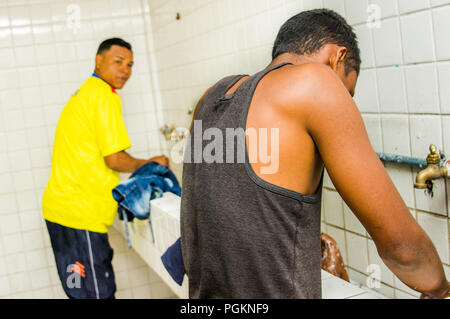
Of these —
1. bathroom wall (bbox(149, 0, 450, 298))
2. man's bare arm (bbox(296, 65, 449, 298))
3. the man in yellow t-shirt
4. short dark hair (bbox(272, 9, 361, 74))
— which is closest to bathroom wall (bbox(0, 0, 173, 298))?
A: the man in yellow t-shirt

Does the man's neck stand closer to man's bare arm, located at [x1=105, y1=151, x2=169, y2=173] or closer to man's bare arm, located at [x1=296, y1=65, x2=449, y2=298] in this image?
man's bare arm, located at [x1=296, y1=65, x2=449, y2=298]

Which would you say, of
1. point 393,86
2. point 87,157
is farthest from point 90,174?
point 393,86

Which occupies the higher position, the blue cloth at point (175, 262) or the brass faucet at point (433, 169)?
the brass faucet at point (433, 169)

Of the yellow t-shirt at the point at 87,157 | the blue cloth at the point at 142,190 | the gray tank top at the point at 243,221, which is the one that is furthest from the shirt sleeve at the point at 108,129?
the gray tank top at the point at 243,221

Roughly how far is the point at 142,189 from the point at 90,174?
360 mm

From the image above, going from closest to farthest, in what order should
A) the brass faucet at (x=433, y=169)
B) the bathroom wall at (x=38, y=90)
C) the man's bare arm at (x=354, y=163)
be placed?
the man's bare arm at (x=354, y=163)
the brass faucet at (x=433, y=169)
the bathroom wall at (x=38, y=90)

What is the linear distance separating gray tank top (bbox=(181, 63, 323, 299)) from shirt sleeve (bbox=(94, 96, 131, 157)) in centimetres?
126

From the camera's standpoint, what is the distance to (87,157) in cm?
213

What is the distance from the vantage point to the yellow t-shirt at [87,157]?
2092mm

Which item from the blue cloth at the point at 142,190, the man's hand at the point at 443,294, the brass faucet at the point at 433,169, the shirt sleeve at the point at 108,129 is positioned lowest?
the man's hand at the point at 443,294

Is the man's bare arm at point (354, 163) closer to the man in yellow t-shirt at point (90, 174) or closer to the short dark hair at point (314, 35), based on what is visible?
the short dark hair at point (314, 35)

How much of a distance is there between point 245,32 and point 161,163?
74cm

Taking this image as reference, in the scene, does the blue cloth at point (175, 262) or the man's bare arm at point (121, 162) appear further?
the man's bare arm at point (121, 162)

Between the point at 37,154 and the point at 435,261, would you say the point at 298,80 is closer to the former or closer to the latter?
the point at 435,261
